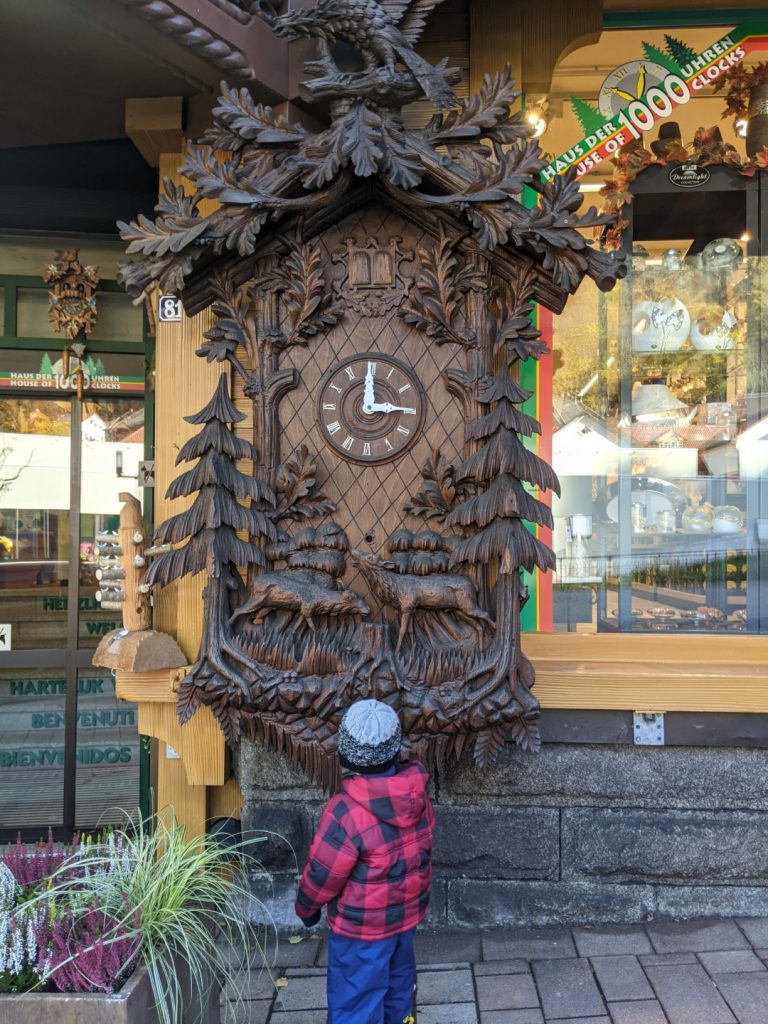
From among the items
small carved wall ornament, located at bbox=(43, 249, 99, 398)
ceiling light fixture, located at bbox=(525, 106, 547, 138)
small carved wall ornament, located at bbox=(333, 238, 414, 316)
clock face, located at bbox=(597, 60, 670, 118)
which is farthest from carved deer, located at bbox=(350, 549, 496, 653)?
clock face, located at bbox=(597, 60, 670, 118)

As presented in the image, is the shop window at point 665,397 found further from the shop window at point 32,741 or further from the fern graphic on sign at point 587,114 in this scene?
the shop window at point 32,741

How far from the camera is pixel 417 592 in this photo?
296 cm

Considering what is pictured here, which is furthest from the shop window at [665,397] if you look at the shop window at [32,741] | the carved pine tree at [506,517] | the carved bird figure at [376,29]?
the shop window at [32,741]

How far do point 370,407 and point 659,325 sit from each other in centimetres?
174

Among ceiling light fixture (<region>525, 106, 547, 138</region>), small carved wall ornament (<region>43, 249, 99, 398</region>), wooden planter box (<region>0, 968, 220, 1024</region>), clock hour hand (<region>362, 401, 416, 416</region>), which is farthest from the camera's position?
small carved wall ornament (<region>43, 249, 99, 398</region>)

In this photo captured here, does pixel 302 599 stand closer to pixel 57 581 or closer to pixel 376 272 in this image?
pixel 376 272

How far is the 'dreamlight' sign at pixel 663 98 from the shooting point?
371cm

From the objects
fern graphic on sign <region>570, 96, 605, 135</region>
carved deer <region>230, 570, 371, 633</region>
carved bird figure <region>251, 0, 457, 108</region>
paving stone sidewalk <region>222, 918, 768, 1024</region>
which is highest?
fern graphic on sign <region>570, 96, 605, 135</region>

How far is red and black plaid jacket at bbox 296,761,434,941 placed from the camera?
2.14 meters

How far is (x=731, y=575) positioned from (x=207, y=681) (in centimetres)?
253

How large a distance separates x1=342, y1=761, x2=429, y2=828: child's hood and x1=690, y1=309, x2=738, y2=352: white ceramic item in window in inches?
109

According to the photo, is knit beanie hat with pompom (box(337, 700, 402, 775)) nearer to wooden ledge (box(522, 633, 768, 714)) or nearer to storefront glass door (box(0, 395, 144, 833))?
wooden ledge (box(522, 633, 768, 714))

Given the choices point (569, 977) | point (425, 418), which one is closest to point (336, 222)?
point (425, 418)

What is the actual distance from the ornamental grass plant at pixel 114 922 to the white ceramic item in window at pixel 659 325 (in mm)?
3061
